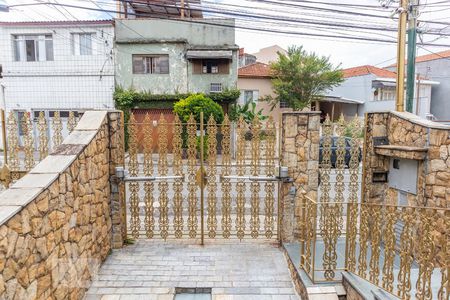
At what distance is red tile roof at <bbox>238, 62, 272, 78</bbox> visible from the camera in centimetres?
2138

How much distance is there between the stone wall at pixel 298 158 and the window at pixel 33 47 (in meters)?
15.5

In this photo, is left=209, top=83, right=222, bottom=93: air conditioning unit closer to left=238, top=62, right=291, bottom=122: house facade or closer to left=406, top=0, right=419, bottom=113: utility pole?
left=238, top=62, right=291, bottom=122: house facade

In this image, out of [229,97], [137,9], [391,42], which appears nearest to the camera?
[391,42]

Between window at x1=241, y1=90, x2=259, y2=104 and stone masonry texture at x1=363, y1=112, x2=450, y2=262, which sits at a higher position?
window at x1=241, y1=90, x2=259, y2=104

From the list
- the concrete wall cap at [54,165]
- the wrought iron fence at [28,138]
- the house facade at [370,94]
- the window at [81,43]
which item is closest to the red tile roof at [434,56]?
the house facade at [370,94]

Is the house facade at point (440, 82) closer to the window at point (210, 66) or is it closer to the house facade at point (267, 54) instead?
the house facade at point (267, 54)

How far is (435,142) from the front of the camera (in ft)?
13.3

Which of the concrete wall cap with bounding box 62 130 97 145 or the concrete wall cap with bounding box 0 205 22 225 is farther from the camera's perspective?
the concrete wall cap with bounding box 62 130 97 145

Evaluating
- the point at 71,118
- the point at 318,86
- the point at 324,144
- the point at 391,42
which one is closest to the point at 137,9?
the point at 318,86

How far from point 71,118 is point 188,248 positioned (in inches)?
114

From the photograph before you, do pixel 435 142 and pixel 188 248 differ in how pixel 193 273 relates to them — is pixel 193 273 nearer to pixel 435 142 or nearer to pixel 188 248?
pixel 188 248

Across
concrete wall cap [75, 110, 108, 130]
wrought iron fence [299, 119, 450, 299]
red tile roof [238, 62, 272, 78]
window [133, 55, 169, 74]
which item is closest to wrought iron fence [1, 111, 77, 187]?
concrete wall cap [75, 110, 108, 130]

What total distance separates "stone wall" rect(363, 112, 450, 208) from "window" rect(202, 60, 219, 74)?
12.4m

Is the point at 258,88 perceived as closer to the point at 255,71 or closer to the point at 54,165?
the point at 255,71
